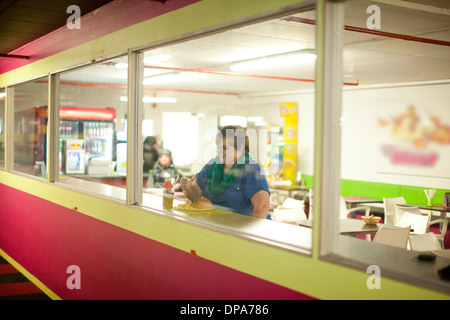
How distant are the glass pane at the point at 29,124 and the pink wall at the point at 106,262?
28.5 inches

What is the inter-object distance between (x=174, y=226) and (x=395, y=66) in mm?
6123

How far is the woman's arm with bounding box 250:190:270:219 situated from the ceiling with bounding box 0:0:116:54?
7.13 feet

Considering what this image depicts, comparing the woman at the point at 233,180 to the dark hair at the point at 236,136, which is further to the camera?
the dark hair at the point at 236,136

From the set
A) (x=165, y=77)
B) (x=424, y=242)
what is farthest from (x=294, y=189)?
(x=424, y=242)

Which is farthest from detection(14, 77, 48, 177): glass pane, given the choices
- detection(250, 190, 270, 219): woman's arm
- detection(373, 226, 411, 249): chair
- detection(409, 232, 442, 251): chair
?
detection(409, 232, 442, 251): chair

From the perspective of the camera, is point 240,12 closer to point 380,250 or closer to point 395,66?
point 380,250

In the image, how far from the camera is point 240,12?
2.97m

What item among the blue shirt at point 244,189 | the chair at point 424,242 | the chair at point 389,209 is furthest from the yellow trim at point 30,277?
the chair at point 389,209

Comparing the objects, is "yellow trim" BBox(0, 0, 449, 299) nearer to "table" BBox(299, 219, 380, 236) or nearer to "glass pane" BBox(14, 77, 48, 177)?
"table" BBox(299, 219, 380, 236)

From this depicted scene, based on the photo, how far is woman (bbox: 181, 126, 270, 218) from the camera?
397 centimetres

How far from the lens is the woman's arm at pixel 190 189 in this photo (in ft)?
13.6

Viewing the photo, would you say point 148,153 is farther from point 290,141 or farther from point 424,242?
point 290,141

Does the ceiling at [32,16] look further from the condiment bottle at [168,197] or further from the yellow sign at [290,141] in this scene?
the yellow sign at [290,141]

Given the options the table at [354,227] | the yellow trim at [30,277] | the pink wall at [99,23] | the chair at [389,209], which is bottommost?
the yellow trim at [30,277]
